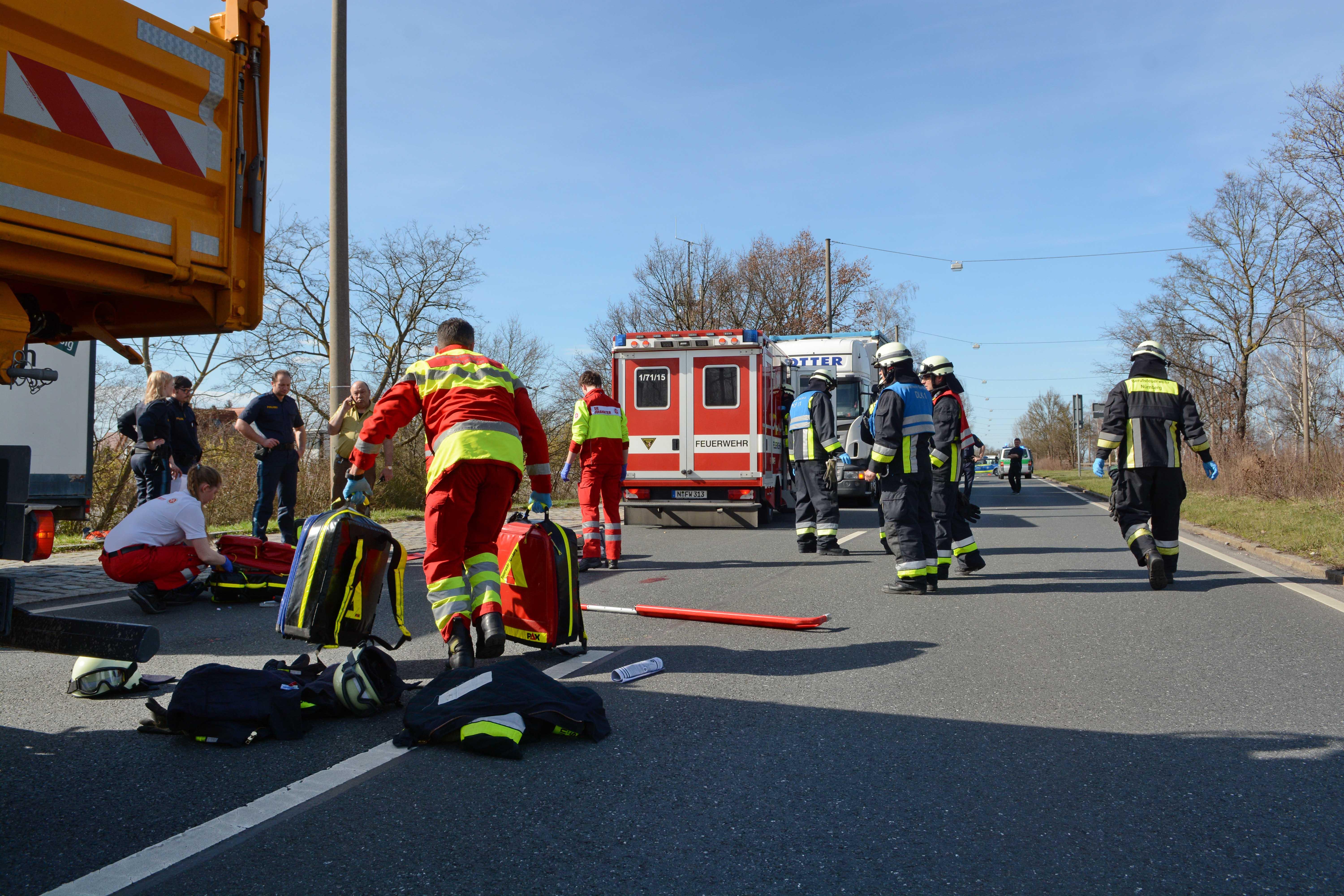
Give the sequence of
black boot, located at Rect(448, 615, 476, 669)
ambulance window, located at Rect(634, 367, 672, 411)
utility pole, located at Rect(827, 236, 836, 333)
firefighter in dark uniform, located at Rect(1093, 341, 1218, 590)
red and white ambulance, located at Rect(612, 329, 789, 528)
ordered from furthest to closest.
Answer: utility pole, located at Rect(827, 236, 836, 333) < ambulance window, located at Rect(634, 367, 672, 411) < red and white ambulance, located at Rect(612, 329, 789, 528) < firefighter in dark uniform, located at Rect(1093, 341, 1218, 590) < black boot, located at Rect(448, 615, 476, 669)

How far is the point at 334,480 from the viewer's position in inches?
411

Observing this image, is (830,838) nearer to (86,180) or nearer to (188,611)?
(86,180)

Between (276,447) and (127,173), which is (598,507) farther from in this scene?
(127,173)

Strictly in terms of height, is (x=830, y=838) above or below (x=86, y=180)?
below

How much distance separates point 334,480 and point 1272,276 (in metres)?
38.8

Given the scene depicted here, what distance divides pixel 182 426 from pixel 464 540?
5.28 m

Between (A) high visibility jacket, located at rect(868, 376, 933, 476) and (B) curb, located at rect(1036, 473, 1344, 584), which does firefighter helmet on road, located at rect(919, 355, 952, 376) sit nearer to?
(A) high visibility jacket, located at rect(868, 376, 933, 476)

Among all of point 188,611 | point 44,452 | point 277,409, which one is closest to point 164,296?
point 188,611

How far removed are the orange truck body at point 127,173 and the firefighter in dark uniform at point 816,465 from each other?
25.5 feet

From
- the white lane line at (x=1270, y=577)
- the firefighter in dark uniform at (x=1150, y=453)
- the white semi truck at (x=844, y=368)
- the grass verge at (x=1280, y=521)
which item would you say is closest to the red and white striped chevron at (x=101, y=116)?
the firefighter in dark uniform at (x=1150, y=453)

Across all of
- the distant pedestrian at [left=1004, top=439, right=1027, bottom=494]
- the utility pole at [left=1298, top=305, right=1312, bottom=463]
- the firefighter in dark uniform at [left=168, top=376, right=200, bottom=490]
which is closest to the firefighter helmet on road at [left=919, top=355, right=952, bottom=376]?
the firefighter in dark uniform at [left=168, top=376, right=200, bottom=490]

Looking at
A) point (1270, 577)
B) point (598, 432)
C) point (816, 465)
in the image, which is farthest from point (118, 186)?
point (1270, 577)

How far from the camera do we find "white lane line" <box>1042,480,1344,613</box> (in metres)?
7.35

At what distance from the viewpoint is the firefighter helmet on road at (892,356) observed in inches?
327
